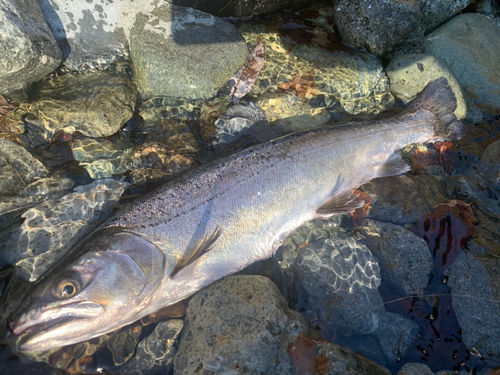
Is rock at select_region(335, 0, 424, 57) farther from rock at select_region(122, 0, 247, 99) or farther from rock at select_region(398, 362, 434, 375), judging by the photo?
rock at select_region(398, 362, 434, 375)

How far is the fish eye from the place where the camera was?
8.36 ft

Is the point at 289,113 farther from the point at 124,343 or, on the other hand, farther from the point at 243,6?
the point at 124,343

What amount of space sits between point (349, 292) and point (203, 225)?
1.85 m

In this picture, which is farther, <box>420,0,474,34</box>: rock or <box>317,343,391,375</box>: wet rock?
<box>420,0,474,34</box>: rock

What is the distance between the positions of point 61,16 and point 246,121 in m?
3.27

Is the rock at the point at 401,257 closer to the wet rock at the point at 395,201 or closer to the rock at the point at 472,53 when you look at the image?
the wet rock at the point at 395,201

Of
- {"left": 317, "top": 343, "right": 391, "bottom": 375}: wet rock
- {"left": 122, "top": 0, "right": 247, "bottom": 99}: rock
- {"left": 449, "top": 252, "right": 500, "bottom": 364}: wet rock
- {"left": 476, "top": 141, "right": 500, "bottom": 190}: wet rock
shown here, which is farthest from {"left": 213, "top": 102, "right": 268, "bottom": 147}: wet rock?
{"left": 476, "top": 141, "right": 500, "bottom": 190}: wet rock

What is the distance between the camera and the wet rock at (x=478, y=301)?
306 cm

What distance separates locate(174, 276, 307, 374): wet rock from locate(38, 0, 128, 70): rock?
400 centimetres

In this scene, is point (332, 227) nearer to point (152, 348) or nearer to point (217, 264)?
point (217, 264)

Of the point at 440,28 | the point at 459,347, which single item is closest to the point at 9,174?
the point at 459,347

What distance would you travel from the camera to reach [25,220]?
344 centimetres

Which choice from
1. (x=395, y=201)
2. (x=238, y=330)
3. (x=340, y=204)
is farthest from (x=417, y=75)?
(x=238, y=330)

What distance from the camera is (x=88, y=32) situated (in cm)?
457
